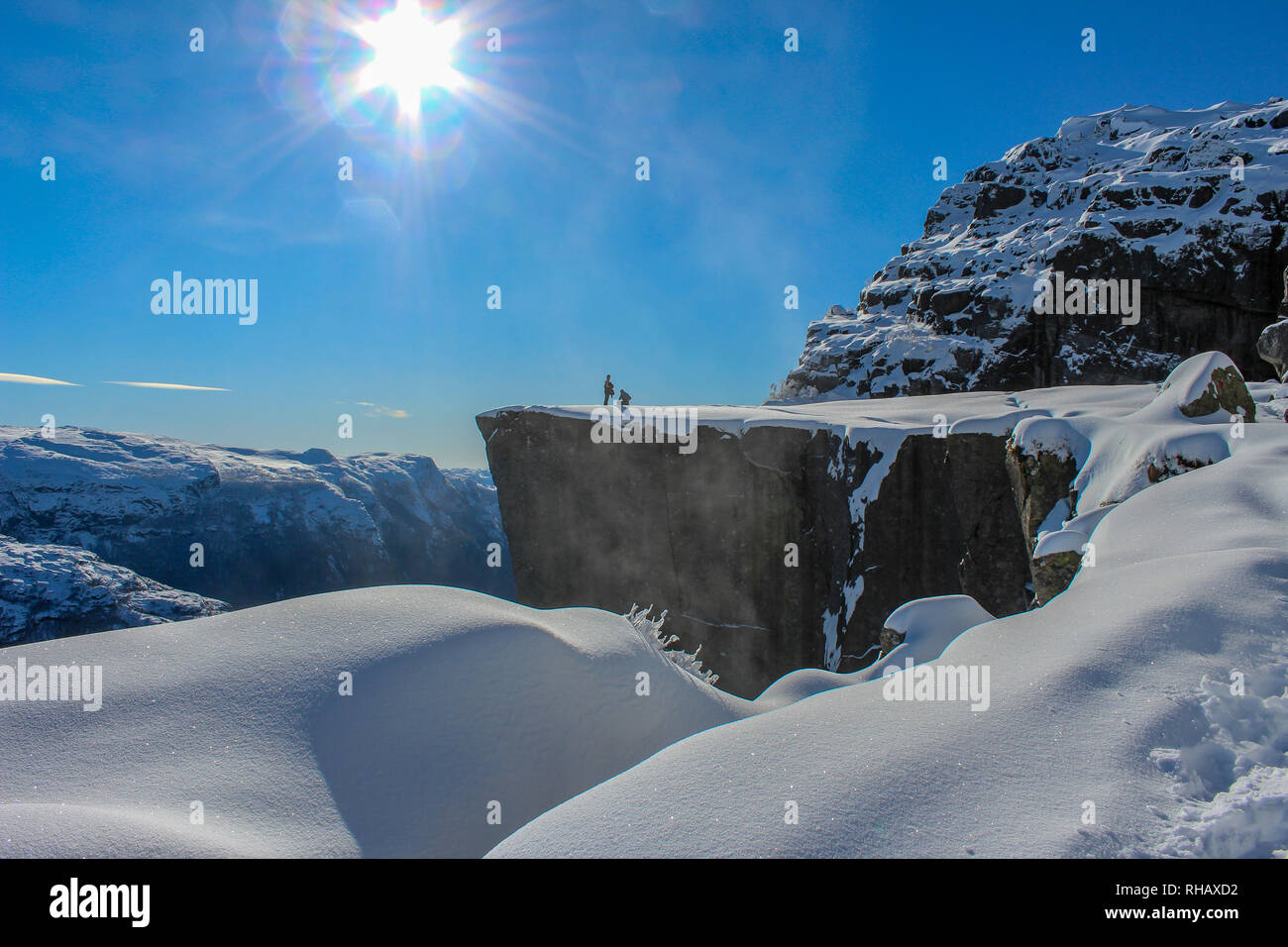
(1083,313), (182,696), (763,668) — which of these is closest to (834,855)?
(182,696)

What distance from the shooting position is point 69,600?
39844 mm

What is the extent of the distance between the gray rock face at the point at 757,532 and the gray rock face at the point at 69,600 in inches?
1274

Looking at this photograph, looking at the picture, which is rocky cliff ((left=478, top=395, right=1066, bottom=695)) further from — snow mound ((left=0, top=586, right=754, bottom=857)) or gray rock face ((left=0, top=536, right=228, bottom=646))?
gray rock face ((left=0, top=536, right=228, bottom=646))

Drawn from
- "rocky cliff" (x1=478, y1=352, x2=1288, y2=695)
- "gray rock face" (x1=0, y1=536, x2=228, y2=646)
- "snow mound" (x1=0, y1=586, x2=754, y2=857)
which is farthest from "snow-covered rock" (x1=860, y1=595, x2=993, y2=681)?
"gray rock face" (x1=0, y1=536, x2=228, y2=646)

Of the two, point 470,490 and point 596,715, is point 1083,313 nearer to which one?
point 596,715

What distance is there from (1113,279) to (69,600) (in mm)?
64655

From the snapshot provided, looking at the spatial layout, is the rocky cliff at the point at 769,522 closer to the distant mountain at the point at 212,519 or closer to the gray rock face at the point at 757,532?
the gray rock face at the point at 757,532

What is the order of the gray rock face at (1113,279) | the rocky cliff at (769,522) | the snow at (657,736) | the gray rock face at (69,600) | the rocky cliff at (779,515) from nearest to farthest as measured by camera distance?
the snow at (657,736) → the rocky cliff at (779,515) → the rocky cliff at (769,522) → the gray rock face at (1113,279) → the gray rock face at (69,600)

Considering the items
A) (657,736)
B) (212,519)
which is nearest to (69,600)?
(657,736)

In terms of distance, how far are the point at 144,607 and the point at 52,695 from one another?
157ft

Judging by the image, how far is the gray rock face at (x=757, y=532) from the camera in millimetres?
12614

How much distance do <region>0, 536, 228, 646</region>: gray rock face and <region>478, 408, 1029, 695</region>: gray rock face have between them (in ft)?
106

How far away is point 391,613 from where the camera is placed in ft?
14.4

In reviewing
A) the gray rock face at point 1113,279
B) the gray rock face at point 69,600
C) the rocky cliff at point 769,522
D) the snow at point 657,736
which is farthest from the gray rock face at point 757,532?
the gray rock face at point 69,600
